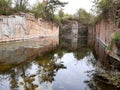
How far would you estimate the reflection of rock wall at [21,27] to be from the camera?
98.5ft

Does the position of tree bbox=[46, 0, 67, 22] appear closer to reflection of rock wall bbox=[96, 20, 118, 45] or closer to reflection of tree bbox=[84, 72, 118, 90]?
reflection of rock wall bbox=[96, 20, 118, 45]

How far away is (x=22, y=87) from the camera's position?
27.5 ft

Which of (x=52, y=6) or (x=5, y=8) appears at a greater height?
(x=52, y=6)

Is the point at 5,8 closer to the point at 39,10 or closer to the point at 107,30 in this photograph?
the point at 39,10

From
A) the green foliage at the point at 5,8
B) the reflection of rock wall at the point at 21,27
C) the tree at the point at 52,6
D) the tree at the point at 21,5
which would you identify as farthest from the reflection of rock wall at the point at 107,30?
the tree at the point at 52,6

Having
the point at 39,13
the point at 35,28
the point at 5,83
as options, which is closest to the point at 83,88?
the point at 5,83

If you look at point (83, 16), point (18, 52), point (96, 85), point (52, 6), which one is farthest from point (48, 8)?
point (96, 85)

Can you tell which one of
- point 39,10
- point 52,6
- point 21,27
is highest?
point 52,6

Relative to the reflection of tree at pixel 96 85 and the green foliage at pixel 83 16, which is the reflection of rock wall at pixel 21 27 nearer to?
the green foliage at pixel 83 16

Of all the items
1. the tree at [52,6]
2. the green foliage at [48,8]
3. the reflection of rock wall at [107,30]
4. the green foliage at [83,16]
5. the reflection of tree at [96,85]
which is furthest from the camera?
the green foliage at [83,16]

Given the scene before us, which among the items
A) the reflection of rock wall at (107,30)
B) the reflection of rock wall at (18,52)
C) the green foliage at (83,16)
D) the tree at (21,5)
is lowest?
the reflection of rock wall at (18,52)

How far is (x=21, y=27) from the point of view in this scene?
34781 mm

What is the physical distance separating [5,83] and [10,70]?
8.62 ft

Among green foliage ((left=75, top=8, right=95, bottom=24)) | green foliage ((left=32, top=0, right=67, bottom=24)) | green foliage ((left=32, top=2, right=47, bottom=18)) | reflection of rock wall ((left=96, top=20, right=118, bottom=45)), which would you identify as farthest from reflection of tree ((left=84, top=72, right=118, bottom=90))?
green foliage ((left=75, top=8, right=95, bottom=24))
